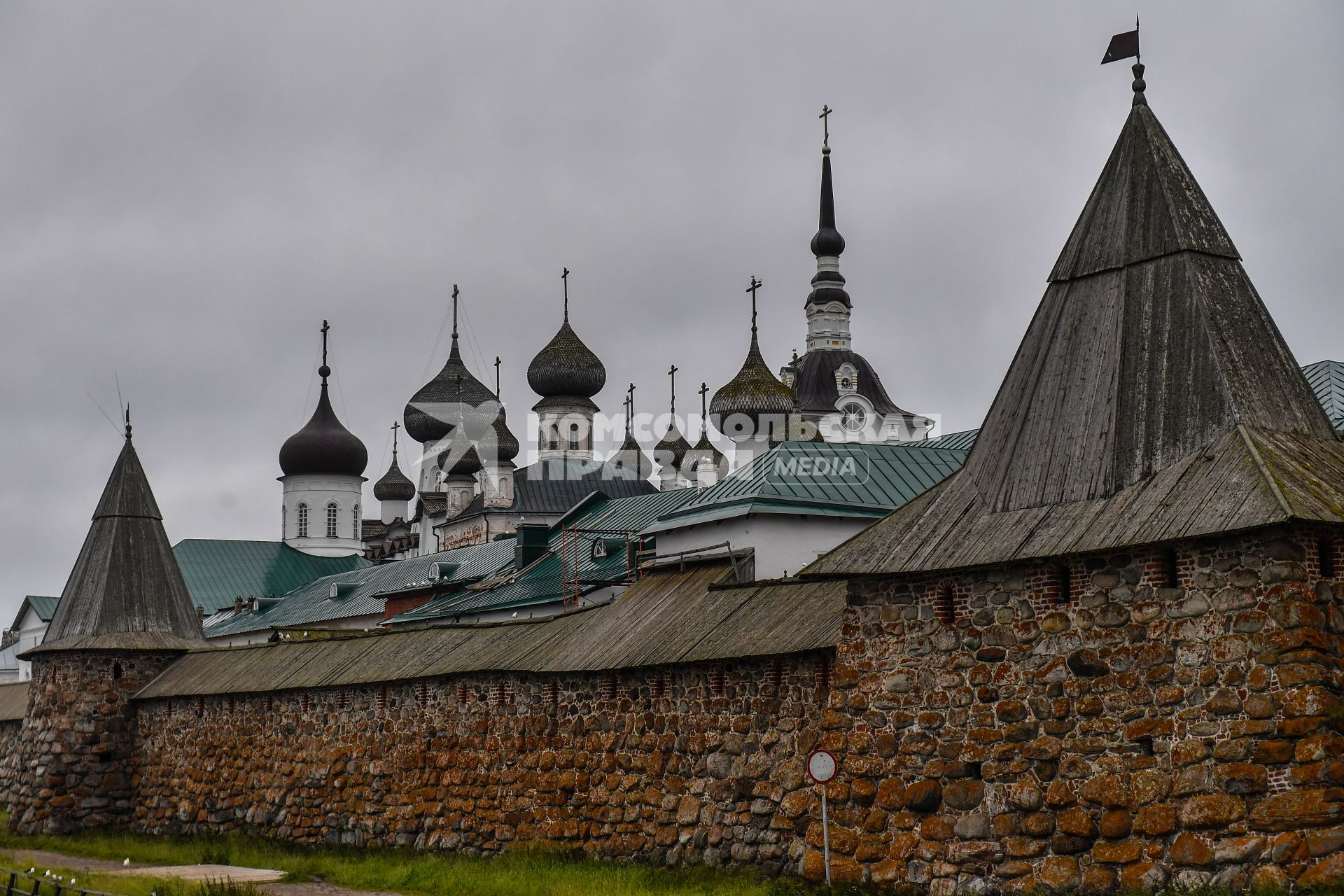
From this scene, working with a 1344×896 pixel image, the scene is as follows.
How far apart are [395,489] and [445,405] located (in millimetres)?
11798

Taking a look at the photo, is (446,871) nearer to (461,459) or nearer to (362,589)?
(362,589)

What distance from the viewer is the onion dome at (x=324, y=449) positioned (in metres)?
78.7

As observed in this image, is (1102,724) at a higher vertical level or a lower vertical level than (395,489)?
lower

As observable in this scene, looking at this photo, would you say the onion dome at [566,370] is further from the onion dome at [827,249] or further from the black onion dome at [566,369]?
the onion dome at [827,249]

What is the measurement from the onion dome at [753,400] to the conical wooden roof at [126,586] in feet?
51.7

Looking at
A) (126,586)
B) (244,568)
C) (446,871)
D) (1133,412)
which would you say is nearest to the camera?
(1133,412)

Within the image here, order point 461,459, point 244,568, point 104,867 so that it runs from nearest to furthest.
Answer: point 104,867, point 244,568, point 461,459

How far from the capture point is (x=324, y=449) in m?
78.9

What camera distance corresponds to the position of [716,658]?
18.1 metres

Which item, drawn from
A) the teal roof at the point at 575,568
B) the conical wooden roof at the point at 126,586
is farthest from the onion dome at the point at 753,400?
the conical wooden roof at the point at 126,586

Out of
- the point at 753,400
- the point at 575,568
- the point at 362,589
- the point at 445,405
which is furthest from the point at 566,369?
the point at 575,568

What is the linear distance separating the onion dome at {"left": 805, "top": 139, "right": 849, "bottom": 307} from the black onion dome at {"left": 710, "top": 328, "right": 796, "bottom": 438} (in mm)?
34331

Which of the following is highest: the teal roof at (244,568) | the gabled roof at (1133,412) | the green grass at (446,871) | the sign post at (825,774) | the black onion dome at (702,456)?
the black onion dome at (702,456)

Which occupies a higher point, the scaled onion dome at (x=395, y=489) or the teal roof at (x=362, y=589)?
the scaled onion dome at (x=395, y=489)
